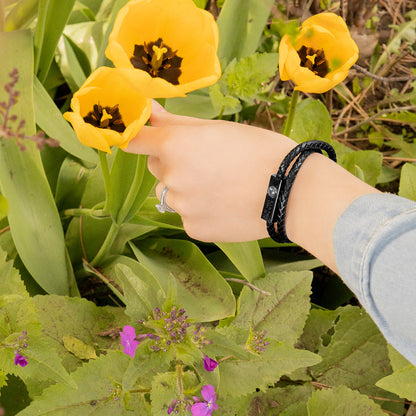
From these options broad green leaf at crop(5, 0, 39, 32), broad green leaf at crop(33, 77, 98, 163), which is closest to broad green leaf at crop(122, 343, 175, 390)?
broad green leaf at crop(33, 77, 98, 163)

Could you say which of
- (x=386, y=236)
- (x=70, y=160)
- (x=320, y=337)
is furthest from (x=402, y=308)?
(x=70, y=160)

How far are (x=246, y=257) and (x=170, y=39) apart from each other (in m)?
0.50

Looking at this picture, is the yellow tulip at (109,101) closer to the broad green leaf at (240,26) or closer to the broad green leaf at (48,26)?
the broad green leaf at (48,26)

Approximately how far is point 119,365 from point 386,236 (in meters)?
0.51

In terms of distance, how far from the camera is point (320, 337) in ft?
3.73

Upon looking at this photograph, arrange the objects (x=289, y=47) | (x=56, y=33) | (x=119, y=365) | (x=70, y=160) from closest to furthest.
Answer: (x=289, y=47)
(x=119, y=365)
(x=56, y=33)
(x=70, y=160)

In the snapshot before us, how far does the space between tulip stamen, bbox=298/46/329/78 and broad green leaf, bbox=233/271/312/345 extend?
1.51ft

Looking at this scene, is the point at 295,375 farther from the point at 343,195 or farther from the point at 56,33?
the point at 56,33

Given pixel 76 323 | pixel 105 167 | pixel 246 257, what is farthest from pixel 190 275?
pixel 105 167

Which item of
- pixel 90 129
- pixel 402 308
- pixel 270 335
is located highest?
pixel 90 129

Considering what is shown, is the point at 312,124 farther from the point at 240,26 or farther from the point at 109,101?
the point at 109,101

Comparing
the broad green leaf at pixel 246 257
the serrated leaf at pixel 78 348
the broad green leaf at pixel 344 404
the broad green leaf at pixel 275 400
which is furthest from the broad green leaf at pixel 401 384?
the serrated leaf at pixel 78 348

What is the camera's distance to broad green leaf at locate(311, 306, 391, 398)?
1089 mm

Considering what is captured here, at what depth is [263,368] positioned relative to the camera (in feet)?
2.68
